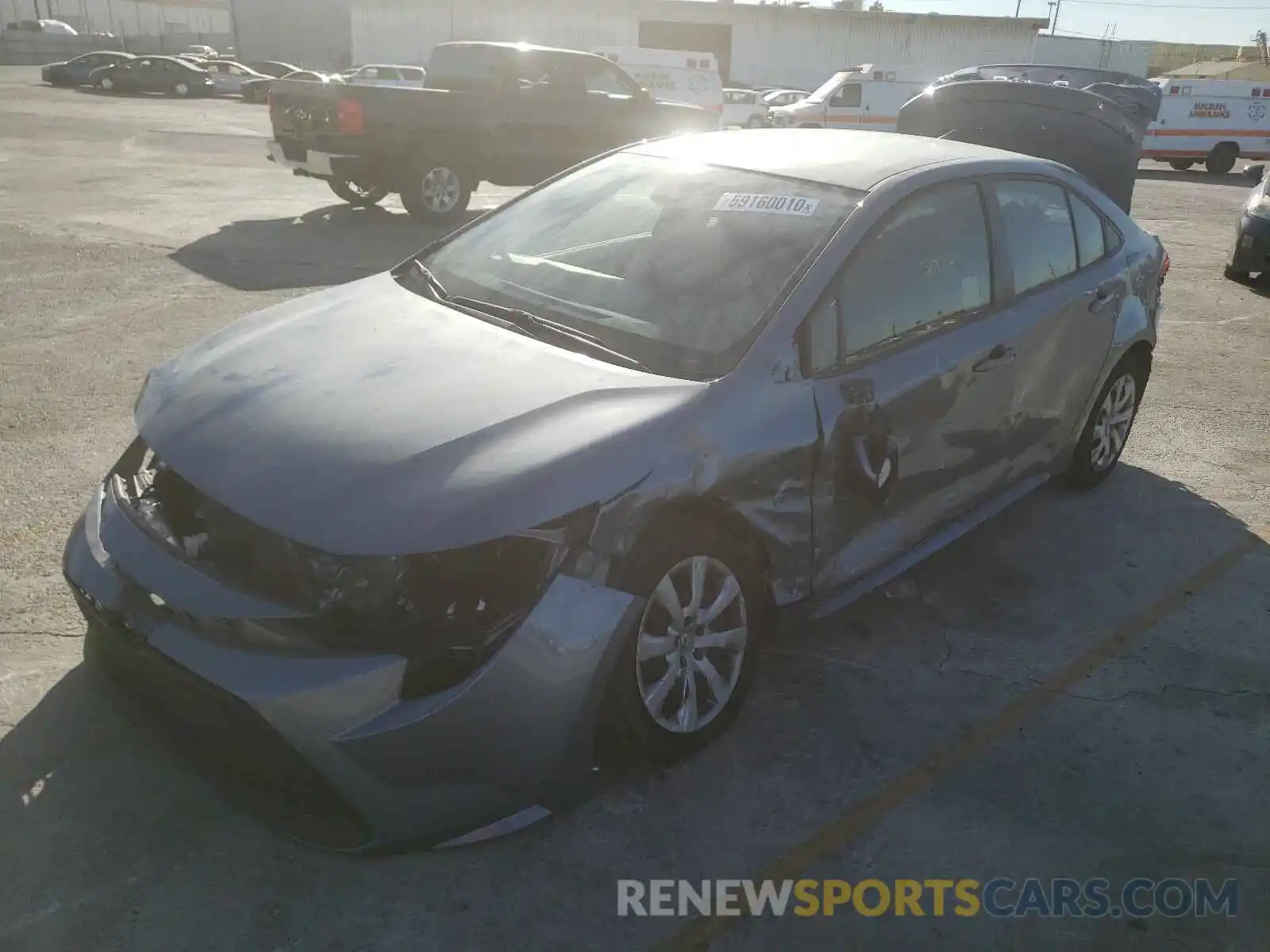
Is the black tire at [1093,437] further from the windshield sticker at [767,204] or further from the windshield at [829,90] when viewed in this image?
the windshield at [829,90]

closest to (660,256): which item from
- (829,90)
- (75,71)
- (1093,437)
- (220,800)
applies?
(220,800)

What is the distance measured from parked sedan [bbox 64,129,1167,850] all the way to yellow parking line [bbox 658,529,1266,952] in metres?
0.44

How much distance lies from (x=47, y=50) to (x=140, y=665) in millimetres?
54813

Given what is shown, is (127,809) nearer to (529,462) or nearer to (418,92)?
(529,462)

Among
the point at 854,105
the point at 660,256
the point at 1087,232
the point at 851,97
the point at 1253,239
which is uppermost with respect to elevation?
the point at 660,256

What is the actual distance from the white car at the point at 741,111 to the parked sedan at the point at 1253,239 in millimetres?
20205

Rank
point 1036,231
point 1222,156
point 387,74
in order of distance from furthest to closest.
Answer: point 387,74 → point 1222,156 → point 1036,231

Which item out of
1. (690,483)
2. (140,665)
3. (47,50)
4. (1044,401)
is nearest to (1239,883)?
(690,483)

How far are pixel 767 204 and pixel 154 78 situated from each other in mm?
→ 36640

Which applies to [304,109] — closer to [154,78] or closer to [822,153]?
[822,153]

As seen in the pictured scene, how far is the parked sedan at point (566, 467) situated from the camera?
2447mm

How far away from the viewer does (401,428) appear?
274cm

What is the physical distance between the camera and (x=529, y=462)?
8.55ft

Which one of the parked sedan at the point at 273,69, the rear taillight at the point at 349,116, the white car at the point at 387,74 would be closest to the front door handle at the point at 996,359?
the rear taillight at the point at 349,116
